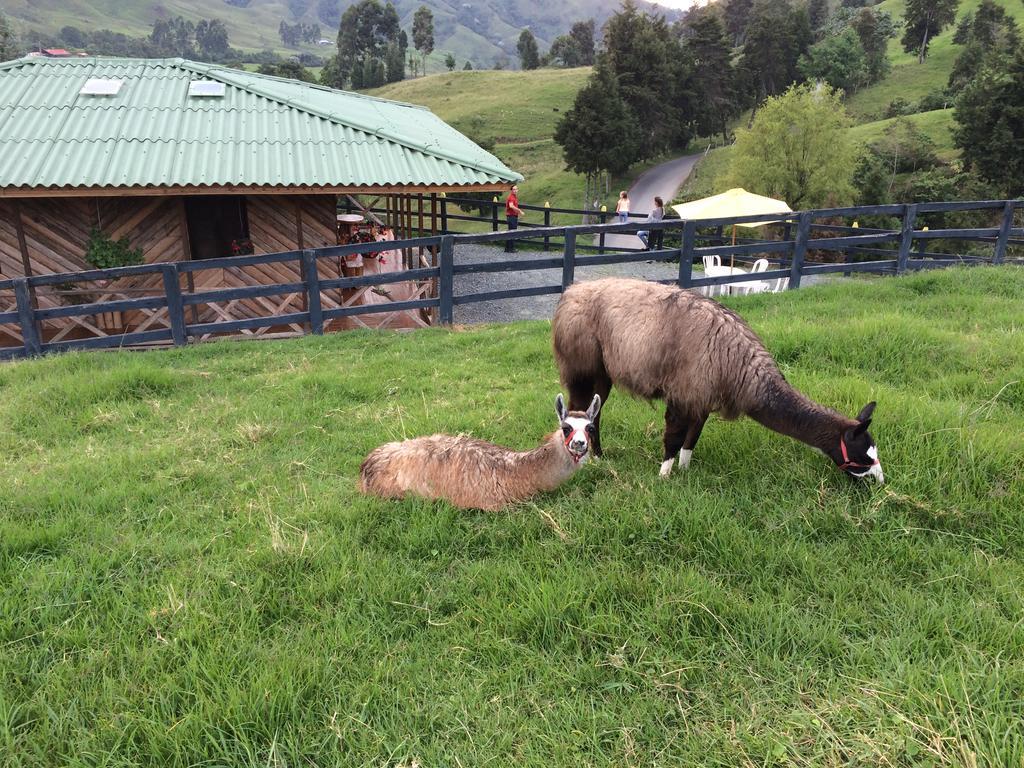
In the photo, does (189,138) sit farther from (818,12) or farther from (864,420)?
(818,12)

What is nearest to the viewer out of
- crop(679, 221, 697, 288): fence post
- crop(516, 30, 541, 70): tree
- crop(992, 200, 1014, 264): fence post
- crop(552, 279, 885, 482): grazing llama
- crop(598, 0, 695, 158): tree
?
crop(552, 279, 885, 482): grazing llama

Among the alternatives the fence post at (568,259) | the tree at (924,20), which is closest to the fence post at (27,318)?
the fence post at (568,259)

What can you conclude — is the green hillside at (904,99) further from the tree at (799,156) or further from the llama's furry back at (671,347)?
the llama's furry back at (671,347)

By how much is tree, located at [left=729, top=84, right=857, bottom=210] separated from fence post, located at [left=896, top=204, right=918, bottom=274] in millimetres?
23017

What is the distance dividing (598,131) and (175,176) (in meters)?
38.2

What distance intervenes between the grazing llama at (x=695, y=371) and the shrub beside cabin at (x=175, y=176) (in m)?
7.67

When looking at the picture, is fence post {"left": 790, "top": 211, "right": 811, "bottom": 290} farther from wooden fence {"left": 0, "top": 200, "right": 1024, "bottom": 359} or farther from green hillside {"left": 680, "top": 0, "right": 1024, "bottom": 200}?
green hillside {"left": 680, "top": 0, "right": 1024, "bottom": 200}

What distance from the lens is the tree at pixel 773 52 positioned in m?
58.5

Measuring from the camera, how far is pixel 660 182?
5044 centimetres

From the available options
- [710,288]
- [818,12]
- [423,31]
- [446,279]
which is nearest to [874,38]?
[818,12]

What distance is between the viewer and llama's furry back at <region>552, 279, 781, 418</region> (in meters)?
4.25

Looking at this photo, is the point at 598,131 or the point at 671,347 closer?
the point at 671,347

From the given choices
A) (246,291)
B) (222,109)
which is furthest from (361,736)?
(222,109)

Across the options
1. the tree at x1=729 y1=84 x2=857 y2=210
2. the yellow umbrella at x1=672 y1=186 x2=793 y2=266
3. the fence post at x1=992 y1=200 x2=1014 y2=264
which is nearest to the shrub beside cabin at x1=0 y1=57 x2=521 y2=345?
the yellow umbrella at x1=672 y1=186 x2=793 y2=266
